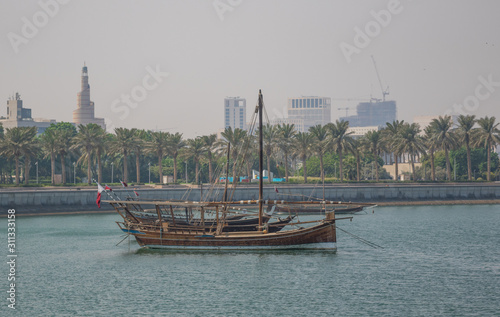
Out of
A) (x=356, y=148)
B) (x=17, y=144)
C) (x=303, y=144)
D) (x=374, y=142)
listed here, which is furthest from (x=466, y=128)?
(x=17, y=144)

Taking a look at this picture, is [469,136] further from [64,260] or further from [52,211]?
[64,260]

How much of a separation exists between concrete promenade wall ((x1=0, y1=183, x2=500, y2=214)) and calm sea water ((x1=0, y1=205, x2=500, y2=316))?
1331 inches

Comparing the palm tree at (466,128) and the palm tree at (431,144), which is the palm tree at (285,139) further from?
the palm tree at (466,128)

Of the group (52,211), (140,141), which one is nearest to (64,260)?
(52,211)

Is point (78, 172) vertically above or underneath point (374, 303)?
above

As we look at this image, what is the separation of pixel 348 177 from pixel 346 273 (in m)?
124

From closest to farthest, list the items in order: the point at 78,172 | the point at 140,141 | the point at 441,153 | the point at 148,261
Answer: the point at 148,261, the point at 140,141, the point at 78,172, the point at 441,153

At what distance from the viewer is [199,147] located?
147 m

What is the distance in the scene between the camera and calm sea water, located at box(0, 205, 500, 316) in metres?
A: 45.2

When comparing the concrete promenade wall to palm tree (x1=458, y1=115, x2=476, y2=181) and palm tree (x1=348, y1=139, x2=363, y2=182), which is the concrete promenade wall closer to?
palm tree (x1=348, y1=139, x2=363, y2=182)

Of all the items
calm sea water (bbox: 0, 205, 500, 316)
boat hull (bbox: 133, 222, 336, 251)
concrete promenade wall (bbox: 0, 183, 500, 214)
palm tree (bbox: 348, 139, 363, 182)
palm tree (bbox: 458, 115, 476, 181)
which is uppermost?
palm tree (bbox: 458, 115, 476, 181)

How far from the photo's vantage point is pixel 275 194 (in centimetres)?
13738

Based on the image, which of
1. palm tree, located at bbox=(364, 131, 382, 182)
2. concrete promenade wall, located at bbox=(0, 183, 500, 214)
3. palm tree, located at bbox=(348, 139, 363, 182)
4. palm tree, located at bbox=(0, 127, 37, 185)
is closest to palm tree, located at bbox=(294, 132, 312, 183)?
palm tree, located at bbox=(348, 139, 363, 182)

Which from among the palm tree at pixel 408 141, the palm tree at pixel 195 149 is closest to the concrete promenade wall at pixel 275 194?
the palm tree at pixel 408 141
